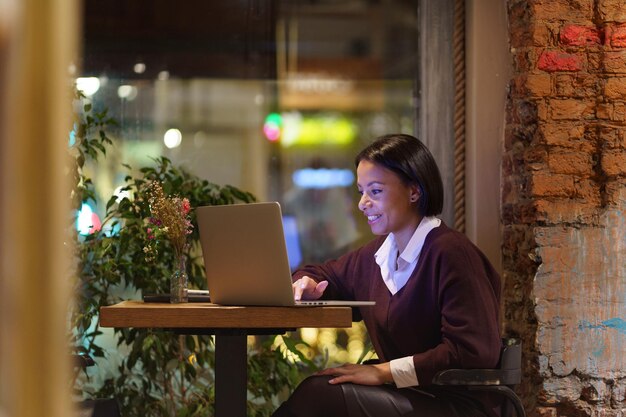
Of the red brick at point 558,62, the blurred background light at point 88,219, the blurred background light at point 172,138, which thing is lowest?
the blurred background light at point 88,219

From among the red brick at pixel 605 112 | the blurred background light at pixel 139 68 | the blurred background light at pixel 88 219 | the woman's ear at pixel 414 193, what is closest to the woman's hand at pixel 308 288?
the woman's ear at pixel 414 193

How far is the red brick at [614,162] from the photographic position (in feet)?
9.90

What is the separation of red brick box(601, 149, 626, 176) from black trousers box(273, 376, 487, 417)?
1.07 meters

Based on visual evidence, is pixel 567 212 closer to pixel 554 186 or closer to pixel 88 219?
pixel 554 186

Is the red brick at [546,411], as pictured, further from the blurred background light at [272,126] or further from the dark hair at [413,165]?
the blurred background light at [272,126]

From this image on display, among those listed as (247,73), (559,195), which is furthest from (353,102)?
(559,195)

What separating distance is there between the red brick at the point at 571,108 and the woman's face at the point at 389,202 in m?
0.74

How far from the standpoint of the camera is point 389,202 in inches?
102

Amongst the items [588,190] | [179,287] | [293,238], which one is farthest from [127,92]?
[588,190]

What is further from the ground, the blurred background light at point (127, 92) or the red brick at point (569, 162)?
the blurred background light at point (127, 92)

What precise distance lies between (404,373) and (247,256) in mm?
503

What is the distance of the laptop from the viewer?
2256 mm

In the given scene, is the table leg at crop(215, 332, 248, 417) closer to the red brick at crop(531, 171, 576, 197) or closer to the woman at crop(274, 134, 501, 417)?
the woman at crop(274, 134, 501, 417)

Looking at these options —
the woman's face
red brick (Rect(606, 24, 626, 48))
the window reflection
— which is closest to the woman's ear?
the woman's face
